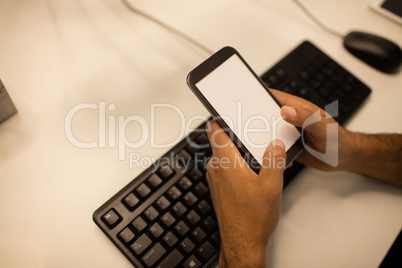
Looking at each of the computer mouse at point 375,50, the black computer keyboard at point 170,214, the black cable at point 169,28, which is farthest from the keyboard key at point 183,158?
the computer mouse at point 375,50

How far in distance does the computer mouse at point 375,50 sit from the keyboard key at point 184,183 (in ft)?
1.30

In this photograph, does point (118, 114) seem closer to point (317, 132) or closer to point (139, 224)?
point (139, 224)

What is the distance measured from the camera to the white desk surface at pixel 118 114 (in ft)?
1.43

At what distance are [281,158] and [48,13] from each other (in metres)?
0.44

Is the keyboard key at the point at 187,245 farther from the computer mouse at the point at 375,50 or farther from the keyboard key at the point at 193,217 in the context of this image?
the computer mouse at the point at 375,50

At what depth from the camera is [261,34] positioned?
0.62 m

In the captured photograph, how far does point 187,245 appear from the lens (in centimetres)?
43

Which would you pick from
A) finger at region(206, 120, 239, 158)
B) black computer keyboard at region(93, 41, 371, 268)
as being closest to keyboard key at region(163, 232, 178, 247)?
black computer keyboard at region(93, 41, 371, 268)

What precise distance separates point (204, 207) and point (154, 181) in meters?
0.07

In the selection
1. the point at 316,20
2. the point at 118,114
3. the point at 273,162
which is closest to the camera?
the point at 273,162

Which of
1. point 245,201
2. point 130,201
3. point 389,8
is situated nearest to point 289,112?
point 245,201

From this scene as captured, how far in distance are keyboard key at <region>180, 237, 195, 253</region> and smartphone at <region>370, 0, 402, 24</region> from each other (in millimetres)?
581

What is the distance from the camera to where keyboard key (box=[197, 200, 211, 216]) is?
1.49 feet

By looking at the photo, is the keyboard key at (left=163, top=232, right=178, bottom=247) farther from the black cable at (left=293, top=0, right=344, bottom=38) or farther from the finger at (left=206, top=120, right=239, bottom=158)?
the black cable at (left=293, top=0, right=344, bottom=38)
